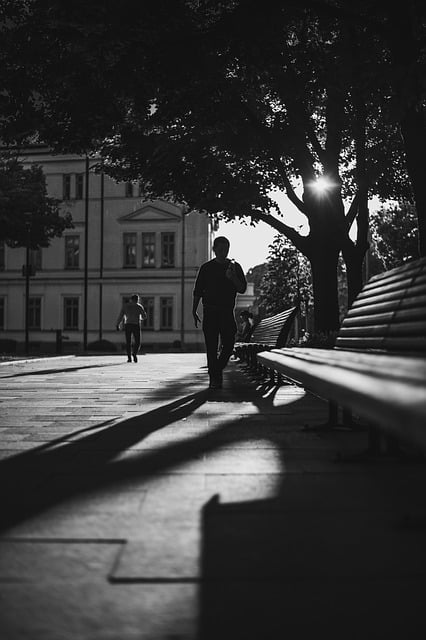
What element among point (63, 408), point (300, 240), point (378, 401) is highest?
point (300, 240)

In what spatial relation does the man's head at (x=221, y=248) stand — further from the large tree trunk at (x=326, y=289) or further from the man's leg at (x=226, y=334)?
the large tree trunk at (x=326, y=289)

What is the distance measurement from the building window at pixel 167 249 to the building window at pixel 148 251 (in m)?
0.71

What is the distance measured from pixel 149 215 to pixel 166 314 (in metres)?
6.84

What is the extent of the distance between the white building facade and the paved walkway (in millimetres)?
44817

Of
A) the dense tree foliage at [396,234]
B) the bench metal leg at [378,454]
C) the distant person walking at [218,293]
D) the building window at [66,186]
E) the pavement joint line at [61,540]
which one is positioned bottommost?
the pavement joint line at [61,540]

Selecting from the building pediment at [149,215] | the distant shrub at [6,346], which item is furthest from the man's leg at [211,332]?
the building pediment at [149,215]

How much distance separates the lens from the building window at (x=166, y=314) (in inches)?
1969

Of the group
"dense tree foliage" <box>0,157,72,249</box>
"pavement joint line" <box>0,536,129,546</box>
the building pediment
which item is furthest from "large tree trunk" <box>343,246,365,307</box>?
the building pediment

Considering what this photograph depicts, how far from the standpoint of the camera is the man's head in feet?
31.0

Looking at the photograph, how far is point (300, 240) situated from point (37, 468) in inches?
588

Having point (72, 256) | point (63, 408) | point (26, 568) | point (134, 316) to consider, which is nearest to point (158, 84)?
point (63, 408)

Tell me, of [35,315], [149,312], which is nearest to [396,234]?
[149,312]

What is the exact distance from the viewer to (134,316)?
2167cm

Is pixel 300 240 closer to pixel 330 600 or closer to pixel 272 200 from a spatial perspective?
pixel 272 200
